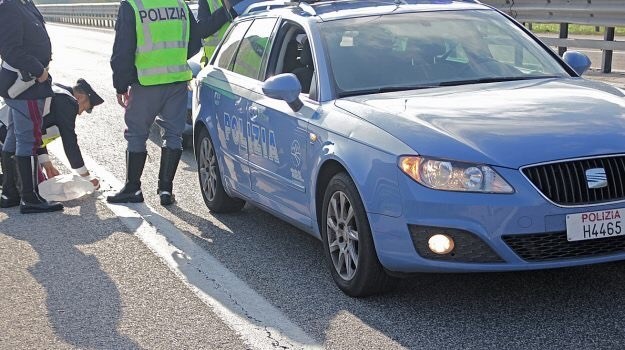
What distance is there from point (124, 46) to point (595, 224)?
4.65 m

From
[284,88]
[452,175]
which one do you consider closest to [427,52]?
[284,88]

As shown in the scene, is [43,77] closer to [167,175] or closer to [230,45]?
[167,175]

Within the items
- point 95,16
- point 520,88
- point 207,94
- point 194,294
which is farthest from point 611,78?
point 95,16

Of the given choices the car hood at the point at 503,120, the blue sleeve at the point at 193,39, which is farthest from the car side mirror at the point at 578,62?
the blue sleeve at the point at 193,39

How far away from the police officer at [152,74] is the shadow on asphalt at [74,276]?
1.79 ft

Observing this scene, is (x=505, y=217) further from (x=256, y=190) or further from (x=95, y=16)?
(x=95, y=16)

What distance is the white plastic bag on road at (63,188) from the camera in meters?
9.29

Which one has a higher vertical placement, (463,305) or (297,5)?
(297,5)

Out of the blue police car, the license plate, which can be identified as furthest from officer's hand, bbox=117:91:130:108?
the license plate

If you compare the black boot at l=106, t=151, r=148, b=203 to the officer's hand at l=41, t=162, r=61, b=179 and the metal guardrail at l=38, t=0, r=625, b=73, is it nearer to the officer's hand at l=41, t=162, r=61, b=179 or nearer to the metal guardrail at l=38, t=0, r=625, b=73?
the officer's hand at l=41, t=162, r=61, b=179

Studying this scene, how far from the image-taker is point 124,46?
8906 millimetres

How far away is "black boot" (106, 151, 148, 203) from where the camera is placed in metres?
A: 9.10

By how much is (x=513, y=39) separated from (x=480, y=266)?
2.31 m

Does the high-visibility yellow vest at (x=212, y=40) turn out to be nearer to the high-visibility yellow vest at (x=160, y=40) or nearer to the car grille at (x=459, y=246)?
the high-visibility yellow vest at (x=160, y=40)
